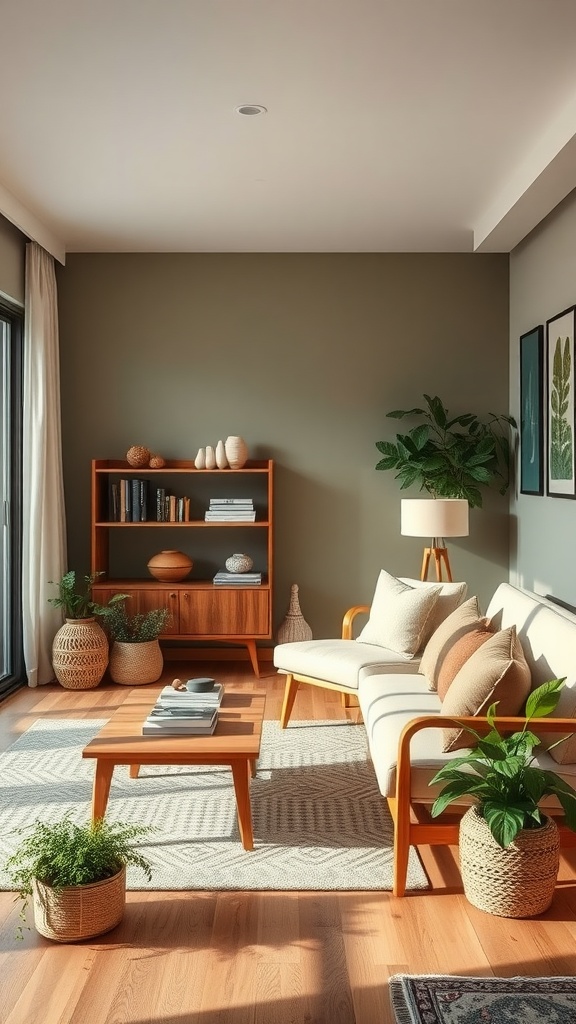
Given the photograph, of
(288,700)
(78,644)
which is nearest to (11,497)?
(78,644)

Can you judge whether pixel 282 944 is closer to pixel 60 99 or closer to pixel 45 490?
pixel 60 99

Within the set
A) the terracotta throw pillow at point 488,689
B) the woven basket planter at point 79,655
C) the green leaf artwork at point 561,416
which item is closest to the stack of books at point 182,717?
the terracotta throw pillow at point 488,689

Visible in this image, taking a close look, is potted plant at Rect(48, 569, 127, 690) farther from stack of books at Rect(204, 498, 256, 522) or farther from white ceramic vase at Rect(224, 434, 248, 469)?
white ceramic vase at Rect(224, 434, 248, 469)

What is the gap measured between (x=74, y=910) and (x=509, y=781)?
4.27ft

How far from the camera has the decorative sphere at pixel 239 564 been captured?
20.0ft

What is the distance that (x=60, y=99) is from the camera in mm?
3775

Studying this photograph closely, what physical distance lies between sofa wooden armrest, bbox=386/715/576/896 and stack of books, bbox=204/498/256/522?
10.8ft

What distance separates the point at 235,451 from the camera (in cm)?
601

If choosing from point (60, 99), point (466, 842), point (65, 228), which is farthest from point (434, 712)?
point (65, 228)

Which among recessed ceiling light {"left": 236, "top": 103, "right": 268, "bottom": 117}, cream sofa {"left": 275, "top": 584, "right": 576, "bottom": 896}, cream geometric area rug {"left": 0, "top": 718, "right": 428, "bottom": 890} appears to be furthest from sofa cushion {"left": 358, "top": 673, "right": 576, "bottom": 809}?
recessed ceiling light {"left": 236, "top": 103, "right": 268, "bottom": 117}

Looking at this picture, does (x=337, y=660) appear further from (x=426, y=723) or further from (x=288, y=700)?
(x=426, y=723)

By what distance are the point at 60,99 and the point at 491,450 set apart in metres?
3.37

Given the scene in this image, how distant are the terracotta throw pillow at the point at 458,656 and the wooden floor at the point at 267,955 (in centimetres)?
73

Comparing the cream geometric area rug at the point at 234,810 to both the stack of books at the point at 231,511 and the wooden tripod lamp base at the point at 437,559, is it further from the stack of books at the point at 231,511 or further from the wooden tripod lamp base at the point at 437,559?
the stack of books at the point at 231,511
